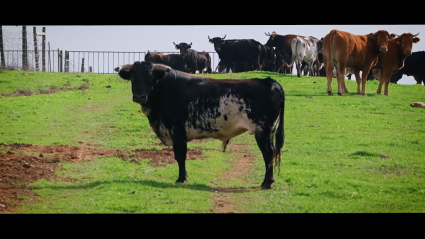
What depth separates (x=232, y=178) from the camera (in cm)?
1127

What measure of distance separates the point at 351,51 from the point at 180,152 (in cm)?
1373

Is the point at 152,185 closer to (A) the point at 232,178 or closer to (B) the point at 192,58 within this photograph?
(A) the point at 232,178

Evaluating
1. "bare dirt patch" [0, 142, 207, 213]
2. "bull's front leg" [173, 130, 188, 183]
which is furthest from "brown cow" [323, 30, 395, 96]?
"bull's front leg" [173, 130, 188, 183]

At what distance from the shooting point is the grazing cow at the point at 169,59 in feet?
110

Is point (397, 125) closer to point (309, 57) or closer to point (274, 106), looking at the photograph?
point (274, 106)

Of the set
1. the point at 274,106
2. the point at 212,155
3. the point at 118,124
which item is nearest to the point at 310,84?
the point at 118,124

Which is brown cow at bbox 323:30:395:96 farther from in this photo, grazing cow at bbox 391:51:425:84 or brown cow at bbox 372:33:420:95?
grazing cow at bbox 391:51:425:84

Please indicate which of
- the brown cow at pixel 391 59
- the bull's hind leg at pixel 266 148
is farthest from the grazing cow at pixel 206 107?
the brown cow at pixel 391 59

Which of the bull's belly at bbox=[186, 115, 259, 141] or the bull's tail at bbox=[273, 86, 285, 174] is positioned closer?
the bull's belly at bbox=[186, 115, 259, 141]

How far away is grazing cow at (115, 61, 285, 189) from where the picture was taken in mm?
10477

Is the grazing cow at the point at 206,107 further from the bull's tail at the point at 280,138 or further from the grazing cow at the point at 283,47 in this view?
the grazing cow at the point at 283,47

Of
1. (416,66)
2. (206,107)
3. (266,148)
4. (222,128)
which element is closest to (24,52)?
(206,107)

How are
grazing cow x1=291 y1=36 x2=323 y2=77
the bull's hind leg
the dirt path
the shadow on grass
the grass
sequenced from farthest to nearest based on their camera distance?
grazing cow x1=291 y1=36 x2=323 y2=77 → the bull's hind leg → the shadow on grass → the grass → the dirt path
